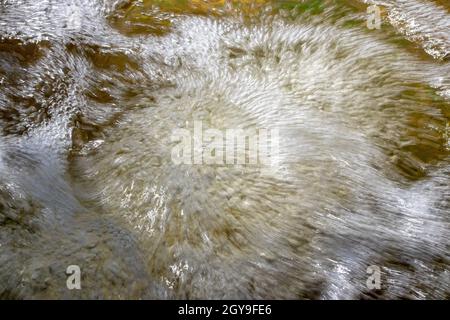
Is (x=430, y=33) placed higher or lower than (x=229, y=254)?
higher

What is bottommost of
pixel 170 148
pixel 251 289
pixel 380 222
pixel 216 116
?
pixel 251 289

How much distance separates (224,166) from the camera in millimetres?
3926

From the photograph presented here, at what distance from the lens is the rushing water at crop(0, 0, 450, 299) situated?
3.26 metres

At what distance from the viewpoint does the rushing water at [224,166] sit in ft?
10.7

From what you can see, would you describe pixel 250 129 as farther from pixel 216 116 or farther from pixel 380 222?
pixel 380 222

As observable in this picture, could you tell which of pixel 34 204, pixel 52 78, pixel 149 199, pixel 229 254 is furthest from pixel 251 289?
pixel 52 78

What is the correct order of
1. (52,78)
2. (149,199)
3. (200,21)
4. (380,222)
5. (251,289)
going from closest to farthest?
(251,289)
(380,222)
(149,199)
(52,78)
(200,21)

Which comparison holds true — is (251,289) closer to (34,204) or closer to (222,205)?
(222,205)

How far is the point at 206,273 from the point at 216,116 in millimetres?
1765

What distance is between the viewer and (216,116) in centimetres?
436

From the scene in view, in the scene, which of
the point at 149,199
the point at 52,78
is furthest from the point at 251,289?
the point at 52,78

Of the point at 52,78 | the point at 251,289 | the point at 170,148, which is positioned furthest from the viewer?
the point at 52,78

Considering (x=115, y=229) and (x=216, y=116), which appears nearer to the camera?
(x=115, y=229)

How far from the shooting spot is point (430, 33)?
15.5ft
